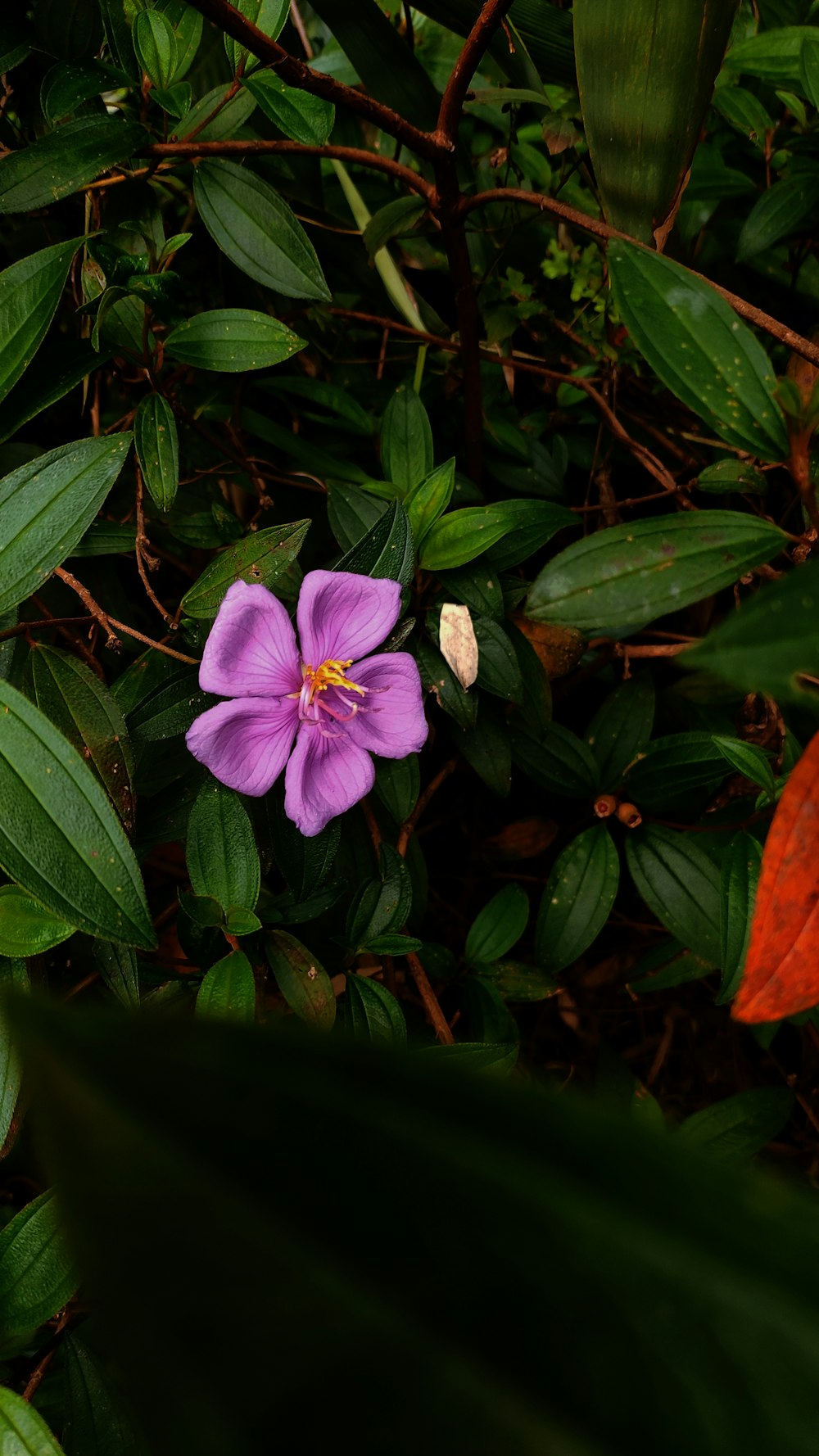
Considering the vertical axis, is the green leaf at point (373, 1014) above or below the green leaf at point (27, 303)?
below

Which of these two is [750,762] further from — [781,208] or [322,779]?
[781,208]

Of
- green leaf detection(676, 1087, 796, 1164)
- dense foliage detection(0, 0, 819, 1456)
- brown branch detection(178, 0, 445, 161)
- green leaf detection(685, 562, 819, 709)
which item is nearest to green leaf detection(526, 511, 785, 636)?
dense foliage detection(0, 0, 819, 1456)

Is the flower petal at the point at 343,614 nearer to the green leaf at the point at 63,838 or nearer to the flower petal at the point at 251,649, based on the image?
the flower petal at the point at 251,649

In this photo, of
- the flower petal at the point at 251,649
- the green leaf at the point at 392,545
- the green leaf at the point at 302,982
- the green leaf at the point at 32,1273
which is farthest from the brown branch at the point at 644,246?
the green leaf at the point at 32,1273

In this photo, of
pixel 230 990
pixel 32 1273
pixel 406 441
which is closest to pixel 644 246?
pixel 406 441

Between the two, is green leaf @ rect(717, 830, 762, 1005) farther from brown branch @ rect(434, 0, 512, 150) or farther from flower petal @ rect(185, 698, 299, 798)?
brown branch @ rect(434, 0, 512, 150)
